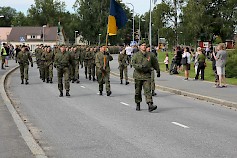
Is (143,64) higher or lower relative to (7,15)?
lower

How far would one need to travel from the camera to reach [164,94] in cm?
1880

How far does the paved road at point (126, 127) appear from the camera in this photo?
26.9 feet

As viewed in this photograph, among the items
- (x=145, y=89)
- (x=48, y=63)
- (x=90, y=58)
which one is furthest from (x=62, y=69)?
(x=90, y=58)

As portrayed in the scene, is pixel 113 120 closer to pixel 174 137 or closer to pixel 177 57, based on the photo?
pixel 174 137

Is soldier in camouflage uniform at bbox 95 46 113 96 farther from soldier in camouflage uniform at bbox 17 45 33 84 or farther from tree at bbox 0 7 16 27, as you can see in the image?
tree at bbox 0 7 16 27

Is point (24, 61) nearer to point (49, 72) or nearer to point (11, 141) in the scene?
point (49, 72)

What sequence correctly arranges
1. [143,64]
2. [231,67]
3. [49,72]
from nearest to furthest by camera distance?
1. [143,64]
2. [49,72]
3. [231,67]

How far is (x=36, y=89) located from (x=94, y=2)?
303 ft

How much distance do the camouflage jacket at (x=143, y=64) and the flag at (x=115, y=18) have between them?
606 cm

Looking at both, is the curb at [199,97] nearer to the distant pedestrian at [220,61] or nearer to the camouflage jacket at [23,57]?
the distant pedestrian at [220,61]

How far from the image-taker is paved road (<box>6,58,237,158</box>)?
8.20 metres

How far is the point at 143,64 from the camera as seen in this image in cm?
1313

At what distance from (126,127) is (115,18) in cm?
944

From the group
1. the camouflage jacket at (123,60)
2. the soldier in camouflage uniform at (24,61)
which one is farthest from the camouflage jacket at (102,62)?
the soldier in camouflage uniform at (24,61)
